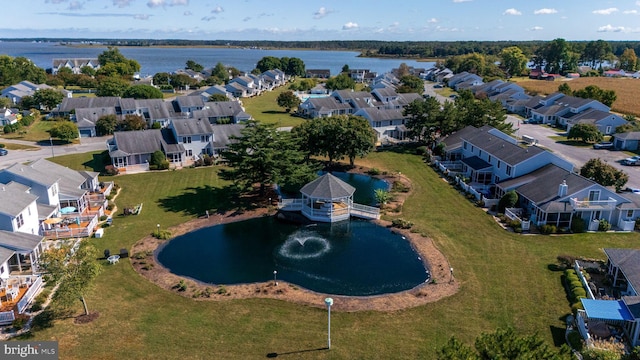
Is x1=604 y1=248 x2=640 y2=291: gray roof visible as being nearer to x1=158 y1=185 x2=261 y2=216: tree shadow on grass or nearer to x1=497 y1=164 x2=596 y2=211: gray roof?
x1=497 y1=164 x2=596 y2=211: gray roof

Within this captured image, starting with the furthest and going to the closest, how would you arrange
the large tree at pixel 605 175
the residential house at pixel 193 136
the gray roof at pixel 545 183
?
the residential house at pixel 193 136
the large tree at pixel 605 175
the gray roof at pixel 545 183

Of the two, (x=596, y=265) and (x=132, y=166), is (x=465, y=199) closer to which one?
(x=596, y=265)

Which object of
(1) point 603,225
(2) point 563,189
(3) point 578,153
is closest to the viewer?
(1) point 603,225

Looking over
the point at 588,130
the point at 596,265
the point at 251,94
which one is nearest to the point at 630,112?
the point at 588,130

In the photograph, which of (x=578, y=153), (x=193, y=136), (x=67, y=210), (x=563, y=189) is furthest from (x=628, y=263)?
(x=193, y=136)

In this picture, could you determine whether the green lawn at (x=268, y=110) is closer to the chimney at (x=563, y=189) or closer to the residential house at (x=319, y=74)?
the residential house at (x=319, y=74)

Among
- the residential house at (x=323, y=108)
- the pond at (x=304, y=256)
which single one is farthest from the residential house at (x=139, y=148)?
the residential house at (x=323, y=108)

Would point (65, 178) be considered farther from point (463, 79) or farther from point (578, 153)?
point (463, 79)
